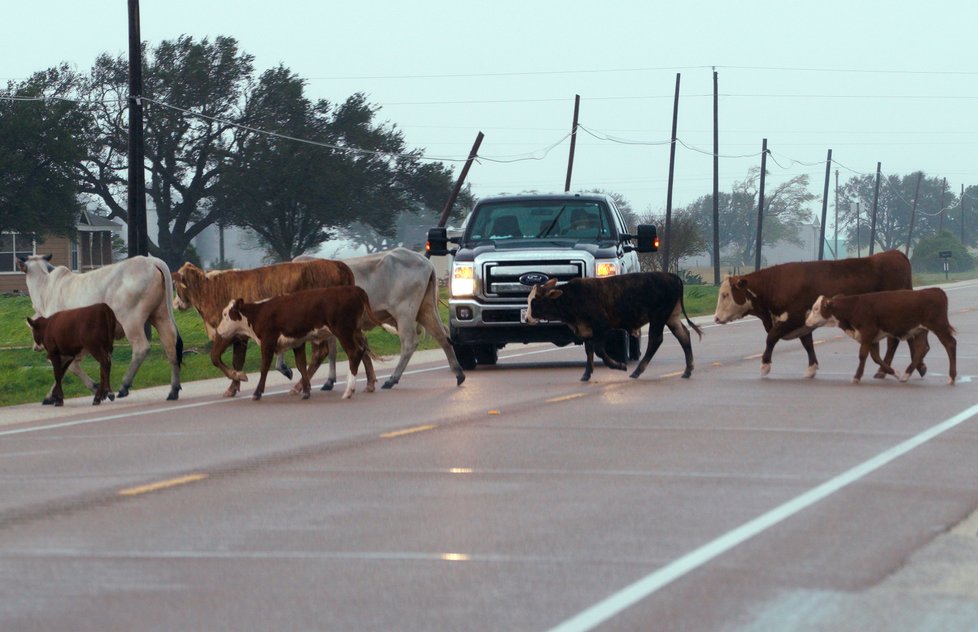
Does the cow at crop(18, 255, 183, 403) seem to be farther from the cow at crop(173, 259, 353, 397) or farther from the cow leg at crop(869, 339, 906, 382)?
the cow leg at crop(869, 339, 906, 382)

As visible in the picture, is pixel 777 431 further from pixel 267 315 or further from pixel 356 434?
pixel 267 315

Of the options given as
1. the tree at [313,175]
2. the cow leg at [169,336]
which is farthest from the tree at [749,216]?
the cow leg at [169,336]

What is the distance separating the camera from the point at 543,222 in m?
24.3

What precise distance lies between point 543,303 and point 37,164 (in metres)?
47.5

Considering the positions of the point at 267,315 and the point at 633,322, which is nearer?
the point at 267,315

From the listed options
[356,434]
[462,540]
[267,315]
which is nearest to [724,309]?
[267,315]

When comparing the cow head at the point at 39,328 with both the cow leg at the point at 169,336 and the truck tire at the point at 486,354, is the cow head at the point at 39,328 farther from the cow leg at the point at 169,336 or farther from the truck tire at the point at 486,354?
the truck tire at the point at 486,354

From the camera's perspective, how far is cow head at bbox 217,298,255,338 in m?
18.7

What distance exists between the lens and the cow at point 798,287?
21.1 metres

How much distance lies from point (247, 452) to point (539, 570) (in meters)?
5.61

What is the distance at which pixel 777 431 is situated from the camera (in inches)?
564

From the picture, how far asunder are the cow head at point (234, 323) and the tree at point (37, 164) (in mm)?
45707

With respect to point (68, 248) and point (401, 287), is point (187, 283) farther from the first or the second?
point (68, 248)

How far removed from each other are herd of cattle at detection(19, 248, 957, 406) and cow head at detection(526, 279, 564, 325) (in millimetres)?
13
